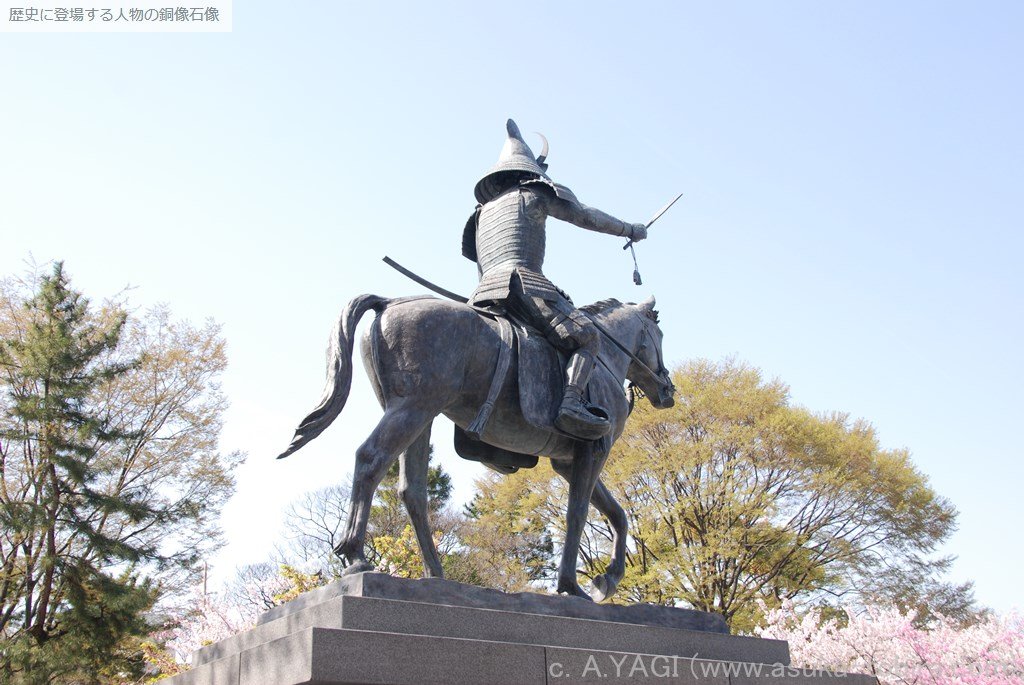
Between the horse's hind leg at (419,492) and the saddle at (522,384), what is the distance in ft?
1.20

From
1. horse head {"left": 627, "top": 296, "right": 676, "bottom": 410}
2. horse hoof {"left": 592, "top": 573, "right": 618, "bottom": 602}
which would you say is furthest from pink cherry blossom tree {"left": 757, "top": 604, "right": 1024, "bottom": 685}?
horse hoof {"left": 592, "top": 573, "right": 618, "bottom": 602}

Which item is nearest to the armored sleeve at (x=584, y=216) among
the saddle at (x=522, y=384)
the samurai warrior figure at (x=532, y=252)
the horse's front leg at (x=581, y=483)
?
the samurai warrior figure at (x=532, y=252)

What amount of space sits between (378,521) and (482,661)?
1034 inches

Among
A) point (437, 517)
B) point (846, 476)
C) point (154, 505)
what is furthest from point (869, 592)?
point (154, 505)

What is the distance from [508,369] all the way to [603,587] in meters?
1.88

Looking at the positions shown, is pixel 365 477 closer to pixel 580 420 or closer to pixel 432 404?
pixel 432 404

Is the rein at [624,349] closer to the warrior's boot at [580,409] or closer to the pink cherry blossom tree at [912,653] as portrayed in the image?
the warrior's boot at [580,409]

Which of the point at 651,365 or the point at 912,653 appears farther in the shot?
the point at 912,653

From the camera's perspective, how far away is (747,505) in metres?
22.6

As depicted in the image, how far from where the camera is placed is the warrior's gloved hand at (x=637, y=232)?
316 inches

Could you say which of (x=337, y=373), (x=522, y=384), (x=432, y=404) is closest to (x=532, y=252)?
(x=522, y=384)

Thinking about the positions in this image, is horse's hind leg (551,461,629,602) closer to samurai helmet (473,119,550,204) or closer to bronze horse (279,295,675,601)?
bronze horse (279,295,675,601)

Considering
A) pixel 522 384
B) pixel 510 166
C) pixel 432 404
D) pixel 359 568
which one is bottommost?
pixel 359 568

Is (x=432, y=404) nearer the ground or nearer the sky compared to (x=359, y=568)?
nearer the sky
